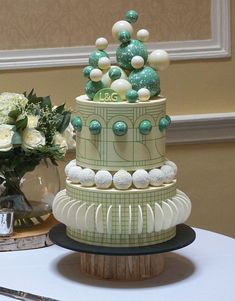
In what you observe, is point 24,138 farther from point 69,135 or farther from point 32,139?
point 69,135

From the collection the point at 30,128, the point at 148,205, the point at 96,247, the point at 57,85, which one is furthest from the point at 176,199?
the point at 57,85

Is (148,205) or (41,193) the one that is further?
(41,193)

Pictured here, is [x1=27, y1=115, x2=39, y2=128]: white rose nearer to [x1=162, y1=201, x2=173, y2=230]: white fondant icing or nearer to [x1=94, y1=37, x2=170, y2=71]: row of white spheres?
[x1=94, y1=37, x2=170, y2=71]: row of white spheres

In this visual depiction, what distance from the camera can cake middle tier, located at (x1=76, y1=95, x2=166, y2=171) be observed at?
1483 mm

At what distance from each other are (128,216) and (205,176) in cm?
119

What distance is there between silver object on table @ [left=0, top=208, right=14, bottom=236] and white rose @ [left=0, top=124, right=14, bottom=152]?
0.14 meters

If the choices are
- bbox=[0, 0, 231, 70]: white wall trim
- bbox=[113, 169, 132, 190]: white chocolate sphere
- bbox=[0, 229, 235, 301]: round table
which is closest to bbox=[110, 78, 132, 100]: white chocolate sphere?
bbox=[113, 169, 132, 190]: white chocolate sphere

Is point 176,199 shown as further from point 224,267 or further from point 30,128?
point 30,128

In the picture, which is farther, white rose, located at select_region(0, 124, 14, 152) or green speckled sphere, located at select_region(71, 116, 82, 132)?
white rose, located at select_region(0, 124, 14, 152)

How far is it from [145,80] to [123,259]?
0.35 meters

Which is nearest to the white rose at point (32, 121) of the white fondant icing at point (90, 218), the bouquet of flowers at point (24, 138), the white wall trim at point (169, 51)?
the bouquet of flowers at point (24, 138)

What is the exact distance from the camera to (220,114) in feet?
8.53

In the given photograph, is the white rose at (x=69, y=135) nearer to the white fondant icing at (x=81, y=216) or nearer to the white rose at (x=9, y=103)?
the white rose at (x=9, y=103)

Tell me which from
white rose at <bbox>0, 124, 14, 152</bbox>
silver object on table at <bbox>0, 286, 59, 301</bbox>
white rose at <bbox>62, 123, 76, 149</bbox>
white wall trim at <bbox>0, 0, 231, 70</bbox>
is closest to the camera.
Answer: silver object on table at <bbox>0, 286, 59, 301</bbox>
